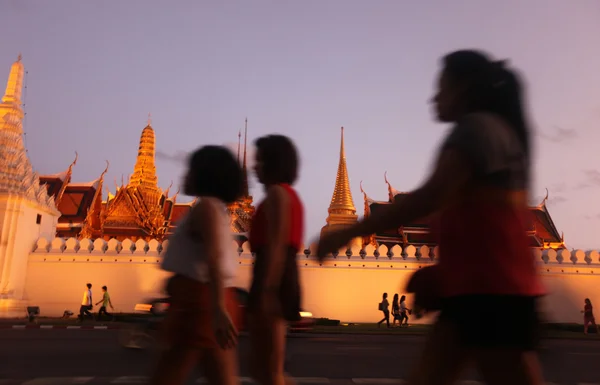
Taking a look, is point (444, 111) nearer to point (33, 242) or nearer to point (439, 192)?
point (439, 192)

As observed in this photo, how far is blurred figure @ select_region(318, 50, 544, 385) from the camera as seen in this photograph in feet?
4.70

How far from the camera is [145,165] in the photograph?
37.5 meters

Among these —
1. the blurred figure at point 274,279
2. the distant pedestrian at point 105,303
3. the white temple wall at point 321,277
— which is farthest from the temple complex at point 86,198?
the blurred figure at point 274,279

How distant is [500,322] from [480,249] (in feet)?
0.65

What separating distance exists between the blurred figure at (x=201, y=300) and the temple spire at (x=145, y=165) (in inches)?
1381

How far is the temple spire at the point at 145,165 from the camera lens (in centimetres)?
3694

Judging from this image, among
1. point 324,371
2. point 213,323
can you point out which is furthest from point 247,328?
point 324,371

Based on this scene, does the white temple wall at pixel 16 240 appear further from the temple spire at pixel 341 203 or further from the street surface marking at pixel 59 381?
the temple spire at pixel 341 203

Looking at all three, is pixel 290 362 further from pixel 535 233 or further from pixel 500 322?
pixel 535 233

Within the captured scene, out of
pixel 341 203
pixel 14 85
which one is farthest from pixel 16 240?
pixel 341 203

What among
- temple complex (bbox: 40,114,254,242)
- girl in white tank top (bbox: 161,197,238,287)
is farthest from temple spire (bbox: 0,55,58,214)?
girl in white tank top (bbox: 161,197,238,287)

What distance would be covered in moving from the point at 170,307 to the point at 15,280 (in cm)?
1703

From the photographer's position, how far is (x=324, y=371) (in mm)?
5941

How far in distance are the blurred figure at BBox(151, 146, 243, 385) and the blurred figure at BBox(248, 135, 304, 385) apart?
123mm
